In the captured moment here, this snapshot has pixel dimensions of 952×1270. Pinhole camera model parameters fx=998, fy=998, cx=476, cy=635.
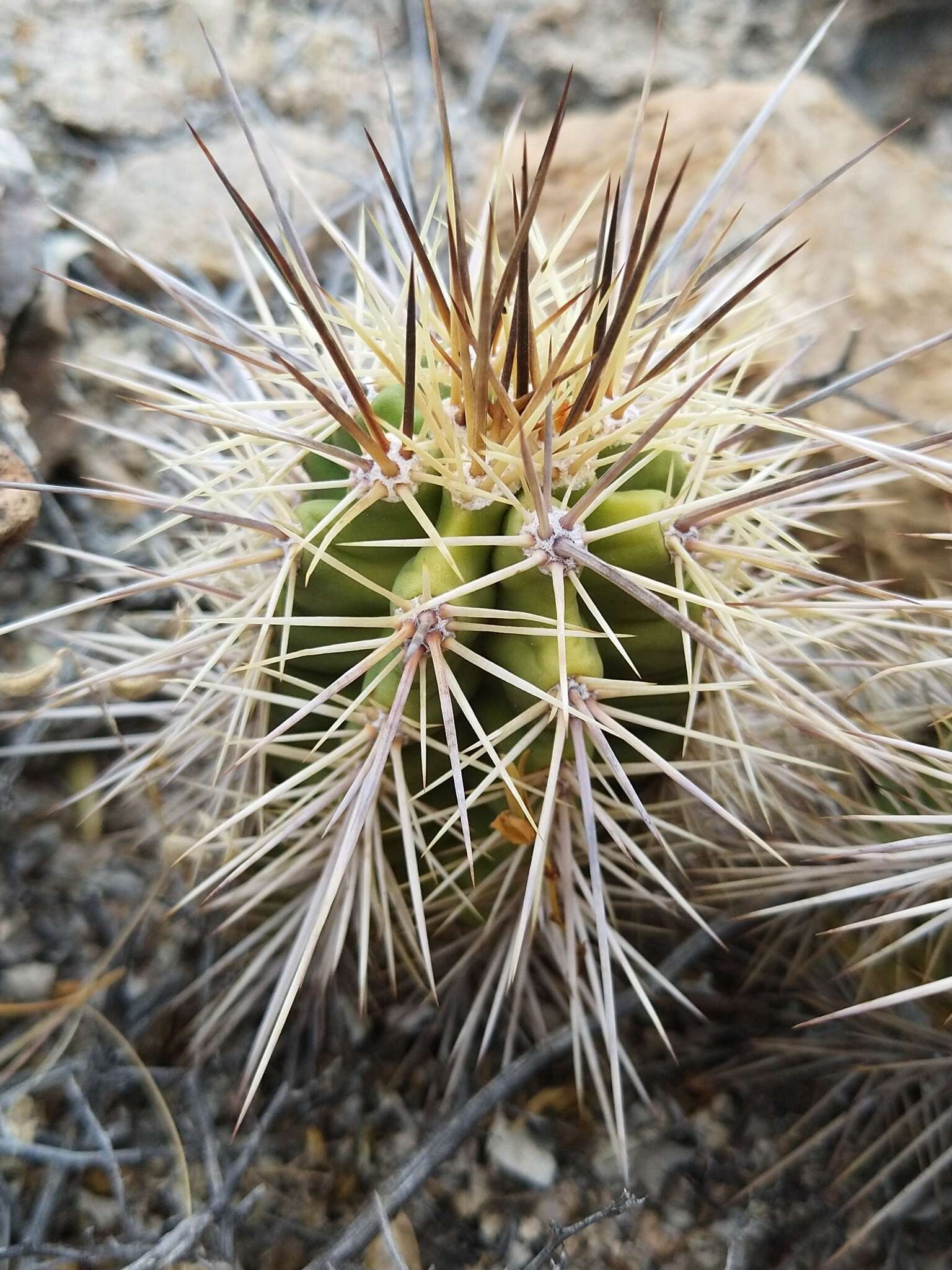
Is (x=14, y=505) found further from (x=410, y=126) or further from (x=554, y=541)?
(x=410, y=126)

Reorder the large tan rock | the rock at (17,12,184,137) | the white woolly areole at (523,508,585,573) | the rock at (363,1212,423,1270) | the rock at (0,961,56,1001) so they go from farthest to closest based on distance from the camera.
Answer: the rock at (17,12,184,137) < the large tan rock < the rock at (0,961,56,1001) < the rock at (363,1212,423,1270) < the white woolly areole at (523,508,585,573)

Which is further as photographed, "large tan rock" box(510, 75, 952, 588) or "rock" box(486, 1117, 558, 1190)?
"large tan rock" box(510, 75, 952, 588)

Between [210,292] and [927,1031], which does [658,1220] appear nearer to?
[927,1031]

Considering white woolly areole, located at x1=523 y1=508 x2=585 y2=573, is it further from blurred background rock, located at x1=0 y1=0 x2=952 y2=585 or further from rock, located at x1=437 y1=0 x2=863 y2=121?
rock, located at x1=437 y1=0 x2=863 y2=121

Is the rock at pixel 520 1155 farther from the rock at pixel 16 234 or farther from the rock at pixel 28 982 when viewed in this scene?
the rock at pixel 16 234

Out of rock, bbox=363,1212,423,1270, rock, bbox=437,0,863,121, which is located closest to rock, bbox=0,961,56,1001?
rock, bbox=363,1212,423,1270

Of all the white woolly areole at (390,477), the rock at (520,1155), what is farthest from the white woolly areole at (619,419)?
the rock at (520,1155)

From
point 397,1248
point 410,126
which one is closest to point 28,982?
point 397,1248
